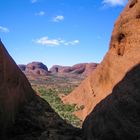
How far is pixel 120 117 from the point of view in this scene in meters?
14.2

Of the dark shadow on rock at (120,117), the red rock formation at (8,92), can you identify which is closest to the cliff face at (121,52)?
the dark shadow on rock at (120,117)

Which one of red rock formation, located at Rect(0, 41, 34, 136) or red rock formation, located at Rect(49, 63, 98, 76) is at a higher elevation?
red rock formation, located at Rect(49, 63, 98, 76)

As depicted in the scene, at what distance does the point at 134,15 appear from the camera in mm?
23844

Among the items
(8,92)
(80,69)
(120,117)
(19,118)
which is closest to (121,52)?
(19,118)

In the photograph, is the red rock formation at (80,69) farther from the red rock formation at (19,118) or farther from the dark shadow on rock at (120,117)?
the dark shadow on rock at (120,117)

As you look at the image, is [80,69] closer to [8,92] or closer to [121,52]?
[121,52]

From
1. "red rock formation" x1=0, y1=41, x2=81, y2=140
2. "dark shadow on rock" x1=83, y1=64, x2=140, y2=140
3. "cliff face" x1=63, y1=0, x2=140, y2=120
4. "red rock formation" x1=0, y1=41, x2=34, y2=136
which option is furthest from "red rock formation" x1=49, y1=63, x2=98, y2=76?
"dark shadow on rock" x1=83, y1=64, x2=140, y2=140

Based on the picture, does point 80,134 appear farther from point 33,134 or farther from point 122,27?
point 122,27

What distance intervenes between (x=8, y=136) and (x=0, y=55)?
4444 millimetres

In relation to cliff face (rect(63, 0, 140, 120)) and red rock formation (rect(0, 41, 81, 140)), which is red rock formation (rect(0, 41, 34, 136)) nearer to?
red rock formation (rect(0, 41, 81, 140))

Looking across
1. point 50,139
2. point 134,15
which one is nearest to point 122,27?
point 134,15

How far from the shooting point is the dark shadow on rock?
1328 cm

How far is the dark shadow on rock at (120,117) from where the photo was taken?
13.3m

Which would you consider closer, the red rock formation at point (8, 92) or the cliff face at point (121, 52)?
the red rock formation at point (8, 92)
